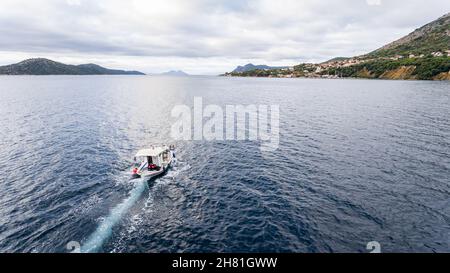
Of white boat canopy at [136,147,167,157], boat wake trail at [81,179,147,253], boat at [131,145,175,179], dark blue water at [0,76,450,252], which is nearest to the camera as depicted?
boat wake trail at [81,179,147,253]

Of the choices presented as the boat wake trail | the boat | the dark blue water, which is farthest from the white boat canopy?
the boat wake trail

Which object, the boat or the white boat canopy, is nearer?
the boat

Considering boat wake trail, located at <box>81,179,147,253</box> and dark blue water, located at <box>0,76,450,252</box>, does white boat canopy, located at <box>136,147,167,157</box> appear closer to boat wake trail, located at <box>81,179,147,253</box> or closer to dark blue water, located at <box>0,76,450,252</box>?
dark blue water, located at <box>0,76,450,252</box>

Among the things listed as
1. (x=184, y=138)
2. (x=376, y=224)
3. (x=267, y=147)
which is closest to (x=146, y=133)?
(x=184, y=138)

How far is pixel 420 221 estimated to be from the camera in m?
32.0

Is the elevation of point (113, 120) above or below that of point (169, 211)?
above

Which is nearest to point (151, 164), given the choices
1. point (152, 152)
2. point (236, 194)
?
point (152, 152)

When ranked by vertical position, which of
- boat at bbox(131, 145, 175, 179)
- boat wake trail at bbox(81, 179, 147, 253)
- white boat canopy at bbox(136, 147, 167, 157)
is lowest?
boat wake trail at bbox(81, 179, 147, 253)

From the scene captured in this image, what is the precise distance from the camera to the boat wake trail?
96.1 feet

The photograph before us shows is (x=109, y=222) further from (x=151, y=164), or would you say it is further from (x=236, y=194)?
(x=236, y=194)

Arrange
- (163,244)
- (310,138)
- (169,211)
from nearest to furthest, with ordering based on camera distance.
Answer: (163,244) → (169,211) → (310,138)

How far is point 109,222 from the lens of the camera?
33.7 meters

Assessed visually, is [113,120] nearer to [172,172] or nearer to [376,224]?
[172,172]

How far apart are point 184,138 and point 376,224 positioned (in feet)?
173
